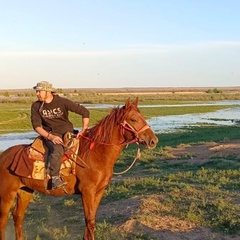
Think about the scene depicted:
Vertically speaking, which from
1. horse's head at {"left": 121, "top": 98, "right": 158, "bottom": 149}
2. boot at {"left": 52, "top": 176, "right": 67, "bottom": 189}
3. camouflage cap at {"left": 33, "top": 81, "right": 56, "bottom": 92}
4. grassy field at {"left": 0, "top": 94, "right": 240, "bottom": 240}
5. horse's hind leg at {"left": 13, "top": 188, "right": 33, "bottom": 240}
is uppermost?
camouflage cap at {"left": 33, "top": 81, "right": 56, "bottom": 92}

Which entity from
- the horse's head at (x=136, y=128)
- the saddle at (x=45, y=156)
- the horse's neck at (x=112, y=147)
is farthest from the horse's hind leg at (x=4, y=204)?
the horse's head at (x=136, y=128)

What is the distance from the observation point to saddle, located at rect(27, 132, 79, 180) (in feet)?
21.6

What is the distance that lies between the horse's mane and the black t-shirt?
0.29 m

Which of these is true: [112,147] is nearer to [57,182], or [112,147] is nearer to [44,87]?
[57,182]

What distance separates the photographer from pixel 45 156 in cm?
685

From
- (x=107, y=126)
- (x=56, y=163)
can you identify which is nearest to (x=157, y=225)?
(x=107, y=126)

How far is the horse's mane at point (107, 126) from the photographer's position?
6527 mm

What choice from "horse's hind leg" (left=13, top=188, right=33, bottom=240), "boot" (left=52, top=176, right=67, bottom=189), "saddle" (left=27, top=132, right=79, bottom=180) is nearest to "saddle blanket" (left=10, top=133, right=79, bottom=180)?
"saddle" (left=27, top=132, right=79, bottom=180)

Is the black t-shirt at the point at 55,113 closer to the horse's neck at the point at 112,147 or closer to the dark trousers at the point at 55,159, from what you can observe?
the dark trousers at the point at 55,159

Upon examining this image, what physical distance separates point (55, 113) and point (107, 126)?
2.55 ft

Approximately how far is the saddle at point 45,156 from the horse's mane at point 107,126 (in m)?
0.18

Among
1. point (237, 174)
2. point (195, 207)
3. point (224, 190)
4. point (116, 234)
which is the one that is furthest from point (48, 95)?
point (237, 174)

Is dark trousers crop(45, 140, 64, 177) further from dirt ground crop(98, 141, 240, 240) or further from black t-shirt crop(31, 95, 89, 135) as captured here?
dirt ground crop(98, 141, 240, 240)

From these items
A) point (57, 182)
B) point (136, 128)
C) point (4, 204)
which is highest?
point (136, 128)
